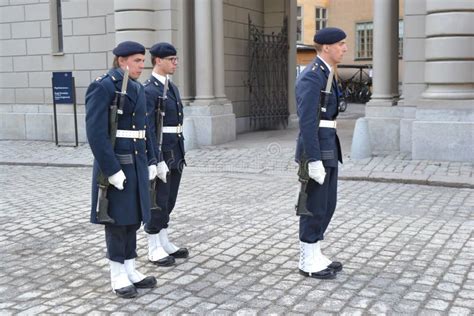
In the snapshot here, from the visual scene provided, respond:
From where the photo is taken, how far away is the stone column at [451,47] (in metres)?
11.0

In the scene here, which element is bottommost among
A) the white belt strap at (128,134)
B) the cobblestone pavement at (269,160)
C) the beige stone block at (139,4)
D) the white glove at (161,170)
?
the cobblestone pavement at (269,160)

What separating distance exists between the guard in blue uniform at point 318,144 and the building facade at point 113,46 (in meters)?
8.59

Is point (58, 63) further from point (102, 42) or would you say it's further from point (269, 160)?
point (269, 160)

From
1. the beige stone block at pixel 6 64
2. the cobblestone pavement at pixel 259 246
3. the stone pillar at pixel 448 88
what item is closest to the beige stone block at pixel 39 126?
the beige stone block at pixel 6 64

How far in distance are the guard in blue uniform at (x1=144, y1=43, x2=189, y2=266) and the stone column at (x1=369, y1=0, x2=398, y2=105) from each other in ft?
23.7

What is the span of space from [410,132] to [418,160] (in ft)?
2.16

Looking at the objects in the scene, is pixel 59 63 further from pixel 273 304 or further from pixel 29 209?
pixel 273 304

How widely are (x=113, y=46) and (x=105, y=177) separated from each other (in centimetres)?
1072

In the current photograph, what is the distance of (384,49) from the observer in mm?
12477

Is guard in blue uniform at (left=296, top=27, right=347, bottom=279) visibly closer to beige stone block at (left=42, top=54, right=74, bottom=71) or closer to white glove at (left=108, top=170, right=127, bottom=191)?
white glove at (left=108, top=170, right=127, bottom=191)

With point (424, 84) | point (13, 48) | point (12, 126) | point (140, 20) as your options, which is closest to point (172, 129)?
point (424, 84)

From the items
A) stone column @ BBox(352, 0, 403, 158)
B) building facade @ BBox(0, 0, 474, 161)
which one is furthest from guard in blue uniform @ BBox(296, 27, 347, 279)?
stone column @ BBox(352, 0, 403, 158)

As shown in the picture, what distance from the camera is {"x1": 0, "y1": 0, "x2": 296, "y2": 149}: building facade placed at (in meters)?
14.1

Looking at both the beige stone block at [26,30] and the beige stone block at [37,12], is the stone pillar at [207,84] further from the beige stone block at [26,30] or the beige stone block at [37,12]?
the beige stone block at [26,30]
